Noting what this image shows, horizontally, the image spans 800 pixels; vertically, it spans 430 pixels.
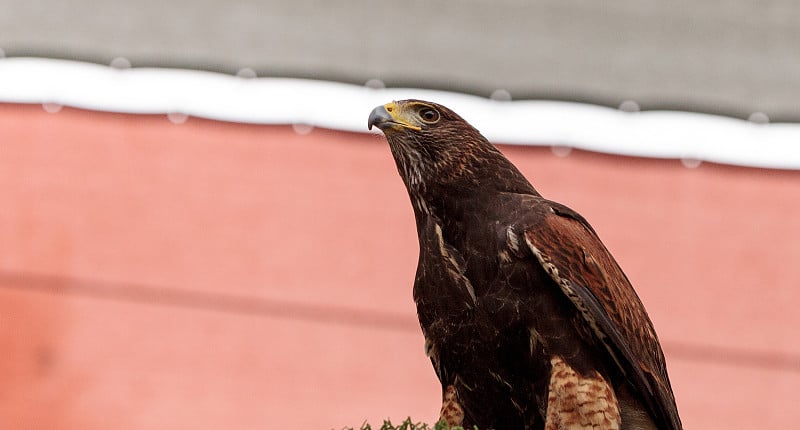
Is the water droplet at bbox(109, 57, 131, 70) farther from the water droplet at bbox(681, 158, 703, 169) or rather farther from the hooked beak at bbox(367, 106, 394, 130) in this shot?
the water droplet at bbox(681, 158, 703, 169)

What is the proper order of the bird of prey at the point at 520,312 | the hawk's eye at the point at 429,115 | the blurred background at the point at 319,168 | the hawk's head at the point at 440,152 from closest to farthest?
1. the bird of prey at the point at 520,312
2. the hawk's head at the point at 440,152
3. the hawk's eye at the point at 429,115
4. the blurred background at the point at 319,168

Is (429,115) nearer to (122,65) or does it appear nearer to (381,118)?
(381,118)

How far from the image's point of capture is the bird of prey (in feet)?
6.14

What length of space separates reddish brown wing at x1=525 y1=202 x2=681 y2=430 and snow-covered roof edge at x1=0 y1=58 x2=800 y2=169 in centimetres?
218

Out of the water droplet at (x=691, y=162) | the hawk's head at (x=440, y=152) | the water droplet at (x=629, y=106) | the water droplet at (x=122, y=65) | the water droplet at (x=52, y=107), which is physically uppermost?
the water droplet at (x=122, y=65)

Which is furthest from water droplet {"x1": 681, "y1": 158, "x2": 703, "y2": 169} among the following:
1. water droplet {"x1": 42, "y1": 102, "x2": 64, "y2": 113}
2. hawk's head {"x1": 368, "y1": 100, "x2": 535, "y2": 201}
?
water droplet {"x1": 42, "y1": 102, "x2": 64, "y2": 113}

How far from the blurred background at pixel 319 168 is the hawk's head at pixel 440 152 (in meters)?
2.00

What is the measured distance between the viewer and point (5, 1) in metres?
4.27

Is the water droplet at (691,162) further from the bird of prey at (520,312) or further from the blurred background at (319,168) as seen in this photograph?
the bird of prey at (520,312)

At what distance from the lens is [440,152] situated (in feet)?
6.79

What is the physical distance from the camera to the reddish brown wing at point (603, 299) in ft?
6.15

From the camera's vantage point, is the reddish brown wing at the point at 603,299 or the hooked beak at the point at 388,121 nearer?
the reddish brown wing at the point at 603,299

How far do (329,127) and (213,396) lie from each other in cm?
136

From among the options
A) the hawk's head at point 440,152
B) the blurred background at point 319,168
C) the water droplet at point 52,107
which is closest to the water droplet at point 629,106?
the blurred background at point 319,168
